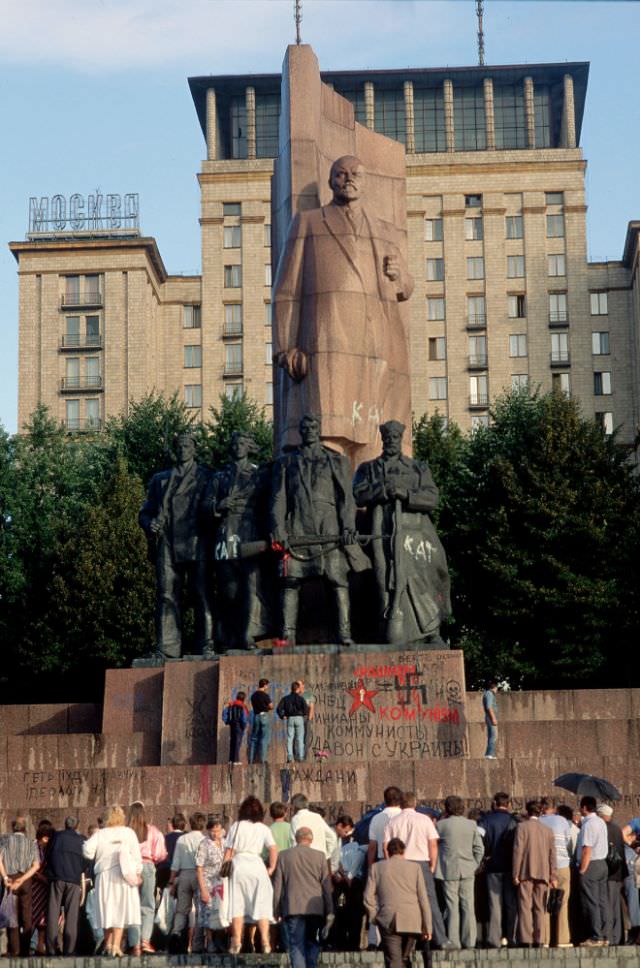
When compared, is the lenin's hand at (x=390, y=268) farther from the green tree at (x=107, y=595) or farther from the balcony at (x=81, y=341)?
the balcony at (x=81, y=341)

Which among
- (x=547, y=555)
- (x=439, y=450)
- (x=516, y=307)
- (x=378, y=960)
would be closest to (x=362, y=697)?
(x=378, y=960)

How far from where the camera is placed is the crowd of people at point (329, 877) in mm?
14680

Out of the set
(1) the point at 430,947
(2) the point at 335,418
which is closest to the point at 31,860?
(1) the point at 430,947

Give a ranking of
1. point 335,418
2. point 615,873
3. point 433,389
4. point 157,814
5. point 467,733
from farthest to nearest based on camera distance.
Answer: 1. point 433,389
2. point 335,418
3. point 467,733
4. point 157,814
5. point 615,873

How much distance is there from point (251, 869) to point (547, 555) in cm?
2697

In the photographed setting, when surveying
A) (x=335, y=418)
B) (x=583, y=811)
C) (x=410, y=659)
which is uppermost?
(x=335, y=418)

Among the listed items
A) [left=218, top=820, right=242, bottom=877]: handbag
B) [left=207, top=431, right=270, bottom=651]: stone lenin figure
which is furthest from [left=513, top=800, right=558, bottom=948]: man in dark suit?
[left=207, top=431, right=270, bottom=651]: stone lenin figure

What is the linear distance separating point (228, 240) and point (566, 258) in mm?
16419

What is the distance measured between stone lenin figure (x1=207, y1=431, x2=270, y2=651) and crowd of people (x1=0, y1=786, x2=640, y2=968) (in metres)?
7.44

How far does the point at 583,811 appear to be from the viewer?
16.1 m

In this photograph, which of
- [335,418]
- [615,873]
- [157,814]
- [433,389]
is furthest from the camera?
[433,389]

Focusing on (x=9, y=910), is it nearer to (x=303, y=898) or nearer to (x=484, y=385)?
(x=303, y=898)

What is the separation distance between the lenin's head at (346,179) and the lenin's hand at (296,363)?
7.72ft

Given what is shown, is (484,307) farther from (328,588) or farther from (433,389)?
(328,588)
